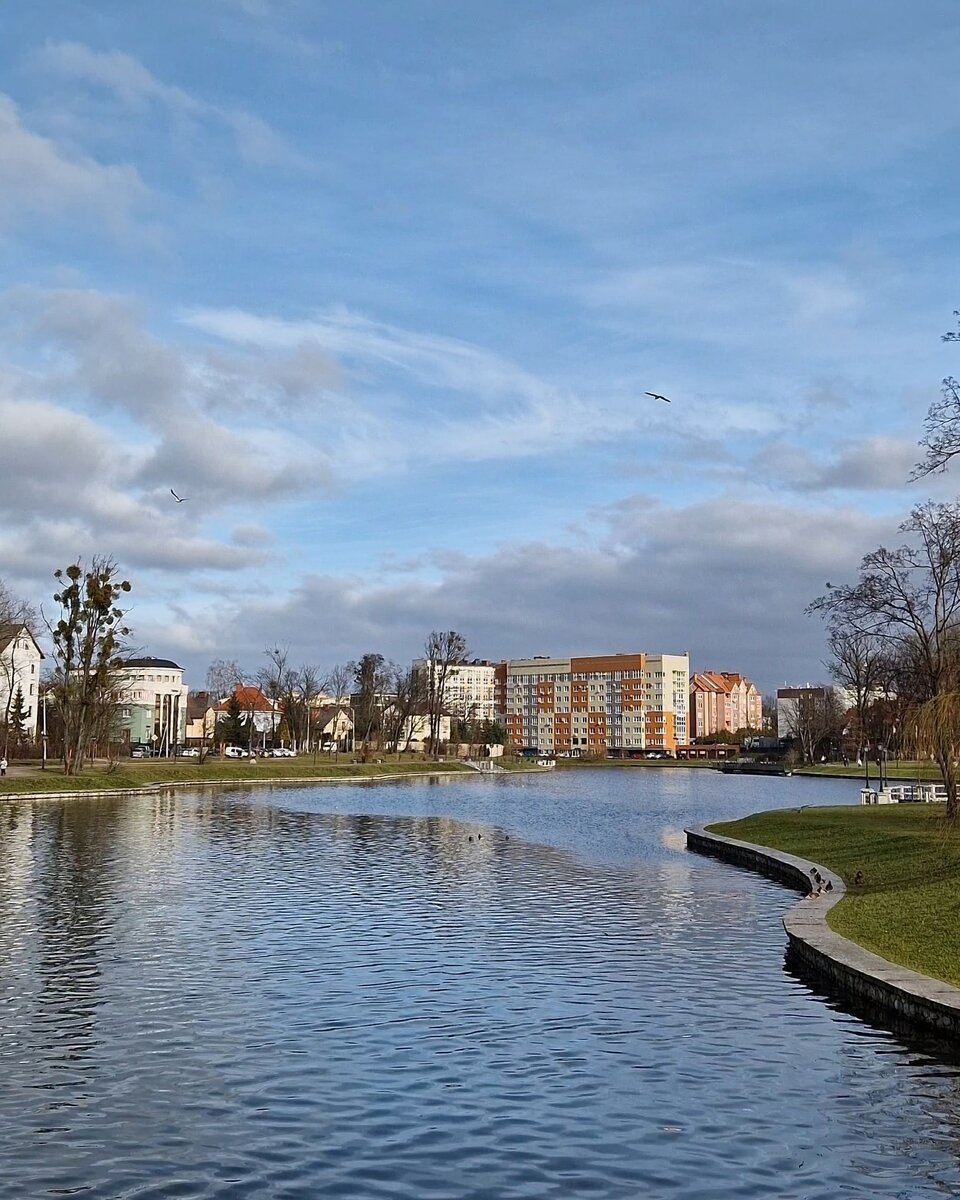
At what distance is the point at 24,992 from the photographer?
53.1 feet

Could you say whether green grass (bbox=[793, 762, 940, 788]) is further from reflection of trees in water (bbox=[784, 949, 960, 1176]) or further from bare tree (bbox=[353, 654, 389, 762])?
reflection of trees in water (bbox=[784, 949, 960, 1176])

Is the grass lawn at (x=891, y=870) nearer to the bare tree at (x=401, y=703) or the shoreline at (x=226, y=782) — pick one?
the shoreline at (x=226, y=782)

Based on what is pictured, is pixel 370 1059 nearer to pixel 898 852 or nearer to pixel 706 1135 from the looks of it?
pixel 706 1135

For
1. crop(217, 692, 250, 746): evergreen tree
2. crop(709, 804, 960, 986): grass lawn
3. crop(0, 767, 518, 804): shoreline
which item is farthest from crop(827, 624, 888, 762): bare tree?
crop(217, 692, 250, 746): evergreen tree

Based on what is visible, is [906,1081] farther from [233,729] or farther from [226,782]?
[233,729]

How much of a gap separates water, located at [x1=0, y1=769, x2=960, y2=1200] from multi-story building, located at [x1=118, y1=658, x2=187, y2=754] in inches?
3635

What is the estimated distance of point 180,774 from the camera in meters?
71.8

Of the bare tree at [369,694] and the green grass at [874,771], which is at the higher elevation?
the bare tree at [369,694]

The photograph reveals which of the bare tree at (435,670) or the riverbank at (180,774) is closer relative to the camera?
the riverbank at (180,774)

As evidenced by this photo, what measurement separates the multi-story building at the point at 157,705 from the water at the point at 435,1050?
92.3 metres

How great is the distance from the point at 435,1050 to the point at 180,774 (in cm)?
6111

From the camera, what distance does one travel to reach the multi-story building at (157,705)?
125m

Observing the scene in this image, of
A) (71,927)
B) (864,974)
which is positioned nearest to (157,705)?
(71,927)

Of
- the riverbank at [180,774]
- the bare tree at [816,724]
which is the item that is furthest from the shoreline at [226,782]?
the bare tree at [816,724]
